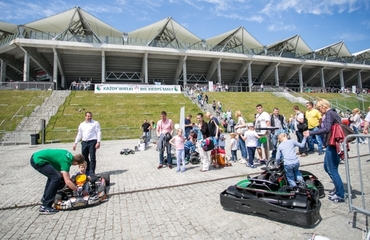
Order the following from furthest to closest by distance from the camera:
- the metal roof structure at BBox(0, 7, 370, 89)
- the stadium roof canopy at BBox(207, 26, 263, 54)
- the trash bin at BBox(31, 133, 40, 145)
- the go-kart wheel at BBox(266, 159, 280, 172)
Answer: the stadium roof canopy at BBox(207, 26, 263, 54), the metal roof structure at BBox(0, 7, 370, 89), the trash bin at BBox(31, 133, 40, 145), the go-kart wheel at BBox(266, 159, 280, 172)

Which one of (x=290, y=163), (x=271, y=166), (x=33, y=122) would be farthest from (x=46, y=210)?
(x=33, y=122)

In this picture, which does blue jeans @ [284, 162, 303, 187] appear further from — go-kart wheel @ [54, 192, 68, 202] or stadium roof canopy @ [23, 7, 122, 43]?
stadium roof canopy @ [23, 7, 122, 43]

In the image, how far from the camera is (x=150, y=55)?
37.0 meters

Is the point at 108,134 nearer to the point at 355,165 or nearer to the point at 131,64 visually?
the point at 355,165

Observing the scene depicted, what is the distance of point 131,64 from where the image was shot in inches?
1535

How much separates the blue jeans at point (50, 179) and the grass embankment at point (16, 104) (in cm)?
1590

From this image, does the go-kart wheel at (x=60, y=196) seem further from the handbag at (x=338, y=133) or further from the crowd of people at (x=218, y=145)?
the handbag at (x=338, y=133)

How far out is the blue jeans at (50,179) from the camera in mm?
3719

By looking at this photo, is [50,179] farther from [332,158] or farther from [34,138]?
[34,138]

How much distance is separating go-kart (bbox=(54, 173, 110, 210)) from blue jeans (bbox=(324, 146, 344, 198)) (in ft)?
14.4

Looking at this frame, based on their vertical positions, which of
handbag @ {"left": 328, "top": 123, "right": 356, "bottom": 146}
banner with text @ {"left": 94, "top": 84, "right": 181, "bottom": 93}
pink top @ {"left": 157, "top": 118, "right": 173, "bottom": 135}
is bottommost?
handbag @ {"left": 328, "top": 123, "right": 356, "bottom": 146}

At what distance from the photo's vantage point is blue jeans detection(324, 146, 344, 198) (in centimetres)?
358

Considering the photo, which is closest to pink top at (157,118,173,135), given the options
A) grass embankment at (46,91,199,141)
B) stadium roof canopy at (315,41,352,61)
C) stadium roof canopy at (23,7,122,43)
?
grass embankment at (46,91,199,141)

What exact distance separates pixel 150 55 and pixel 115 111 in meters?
20.4
